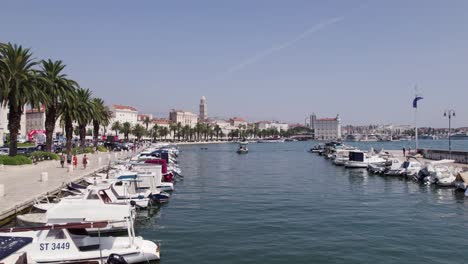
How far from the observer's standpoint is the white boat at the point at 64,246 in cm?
1570

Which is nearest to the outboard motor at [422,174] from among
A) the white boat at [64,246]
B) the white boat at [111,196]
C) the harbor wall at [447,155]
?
the harbor wall at [447,155]

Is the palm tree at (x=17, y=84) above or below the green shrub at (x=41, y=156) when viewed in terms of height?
above

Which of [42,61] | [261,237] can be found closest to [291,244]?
[261,237]

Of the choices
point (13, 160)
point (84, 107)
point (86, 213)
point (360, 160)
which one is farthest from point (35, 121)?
point (86, 213)

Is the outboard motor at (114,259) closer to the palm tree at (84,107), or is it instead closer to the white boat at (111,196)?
the white boat at (111,196)

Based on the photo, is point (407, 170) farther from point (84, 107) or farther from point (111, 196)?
point (84, 107)

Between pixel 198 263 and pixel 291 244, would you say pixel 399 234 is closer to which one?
pixel 291 244

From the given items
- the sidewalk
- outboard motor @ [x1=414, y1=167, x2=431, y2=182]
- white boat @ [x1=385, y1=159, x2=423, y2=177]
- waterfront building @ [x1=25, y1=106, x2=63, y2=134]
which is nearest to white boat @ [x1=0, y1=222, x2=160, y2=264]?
the sidewalk

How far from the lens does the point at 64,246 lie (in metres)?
16.2

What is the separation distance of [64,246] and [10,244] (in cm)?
188

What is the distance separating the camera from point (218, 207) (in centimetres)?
3253

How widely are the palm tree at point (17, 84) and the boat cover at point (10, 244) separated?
115ft

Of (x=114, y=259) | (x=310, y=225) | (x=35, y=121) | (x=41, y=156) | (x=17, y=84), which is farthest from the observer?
(x=35, y=121)

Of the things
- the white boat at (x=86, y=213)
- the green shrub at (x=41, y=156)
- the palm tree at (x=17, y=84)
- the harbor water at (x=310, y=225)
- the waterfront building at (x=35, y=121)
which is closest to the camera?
the white boat at (x=86, y=213)
